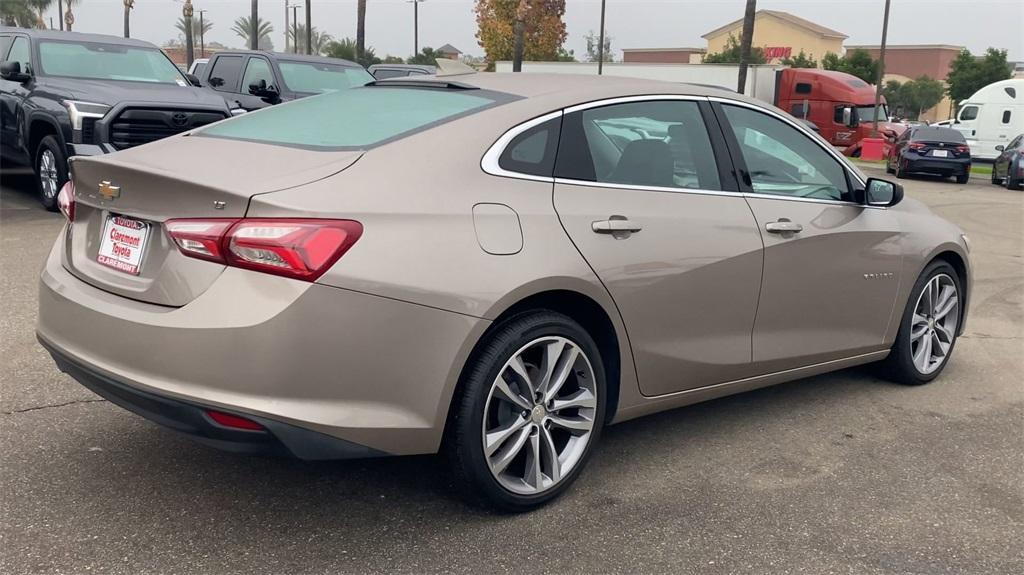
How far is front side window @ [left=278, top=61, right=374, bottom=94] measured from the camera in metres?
12.9

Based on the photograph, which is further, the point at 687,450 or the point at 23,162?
the point at 23,162

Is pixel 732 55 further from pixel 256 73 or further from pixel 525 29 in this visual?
pixel 256 73

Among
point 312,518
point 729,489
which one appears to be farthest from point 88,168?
point 729,489

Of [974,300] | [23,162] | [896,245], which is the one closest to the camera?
[896,245]

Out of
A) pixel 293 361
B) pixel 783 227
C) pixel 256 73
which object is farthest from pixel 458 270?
pixel 256 73

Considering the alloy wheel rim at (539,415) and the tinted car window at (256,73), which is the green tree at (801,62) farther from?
the alloy wheel rim at (539,415)

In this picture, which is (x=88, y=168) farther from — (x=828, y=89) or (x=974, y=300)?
(x=828, y=89)

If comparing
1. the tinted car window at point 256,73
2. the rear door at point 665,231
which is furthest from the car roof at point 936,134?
the rear door at point 665,231

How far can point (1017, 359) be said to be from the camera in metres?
5.99

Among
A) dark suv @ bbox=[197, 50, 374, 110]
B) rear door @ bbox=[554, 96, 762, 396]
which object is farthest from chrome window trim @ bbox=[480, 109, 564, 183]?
dark suv @ bbox=[197, 50, 374, 110]

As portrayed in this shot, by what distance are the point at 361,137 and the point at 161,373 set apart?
105 cm

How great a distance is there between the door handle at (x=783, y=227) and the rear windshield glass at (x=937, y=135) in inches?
787

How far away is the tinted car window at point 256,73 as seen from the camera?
1296 cm

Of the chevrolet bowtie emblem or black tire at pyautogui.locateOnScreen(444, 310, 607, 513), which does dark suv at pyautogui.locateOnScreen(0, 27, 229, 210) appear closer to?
the chevrolet bowtie emblem
